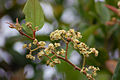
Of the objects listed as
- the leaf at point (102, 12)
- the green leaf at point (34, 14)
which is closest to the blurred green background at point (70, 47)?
the leaf at point (102, 12)

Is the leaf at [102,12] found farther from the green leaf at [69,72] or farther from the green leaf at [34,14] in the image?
the green leaf at [34,14]

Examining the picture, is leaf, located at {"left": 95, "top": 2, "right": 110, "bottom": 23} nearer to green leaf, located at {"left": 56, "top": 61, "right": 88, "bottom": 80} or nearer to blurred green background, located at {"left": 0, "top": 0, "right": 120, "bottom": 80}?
blurred green background, located at {"left": 0, "top": 0, "right": 120, "bottom": 80}

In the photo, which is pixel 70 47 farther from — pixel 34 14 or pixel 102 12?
pixel 102 12

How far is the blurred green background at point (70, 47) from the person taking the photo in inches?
39.4

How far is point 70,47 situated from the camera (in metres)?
0.75

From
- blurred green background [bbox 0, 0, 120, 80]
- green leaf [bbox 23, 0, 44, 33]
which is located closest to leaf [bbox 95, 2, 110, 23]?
blurred green background [bbox 0, 0, 120, 80]

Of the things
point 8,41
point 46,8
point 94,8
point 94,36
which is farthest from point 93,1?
point 8,41

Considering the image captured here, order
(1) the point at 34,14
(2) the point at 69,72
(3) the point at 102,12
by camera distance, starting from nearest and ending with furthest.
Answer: (1) the point at 34,14 → (2) the point at 69,72 → (3) the point at 102,12

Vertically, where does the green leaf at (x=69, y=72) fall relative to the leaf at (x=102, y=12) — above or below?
below

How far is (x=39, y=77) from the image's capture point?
115 cm

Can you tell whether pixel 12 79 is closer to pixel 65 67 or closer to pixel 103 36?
pixel 65 67

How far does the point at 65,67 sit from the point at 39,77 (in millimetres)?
334

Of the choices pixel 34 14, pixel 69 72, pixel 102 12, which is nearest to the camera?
pixel 34 14

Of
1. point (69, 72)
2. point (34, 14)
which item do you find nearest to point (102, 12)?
point (69, 72)
